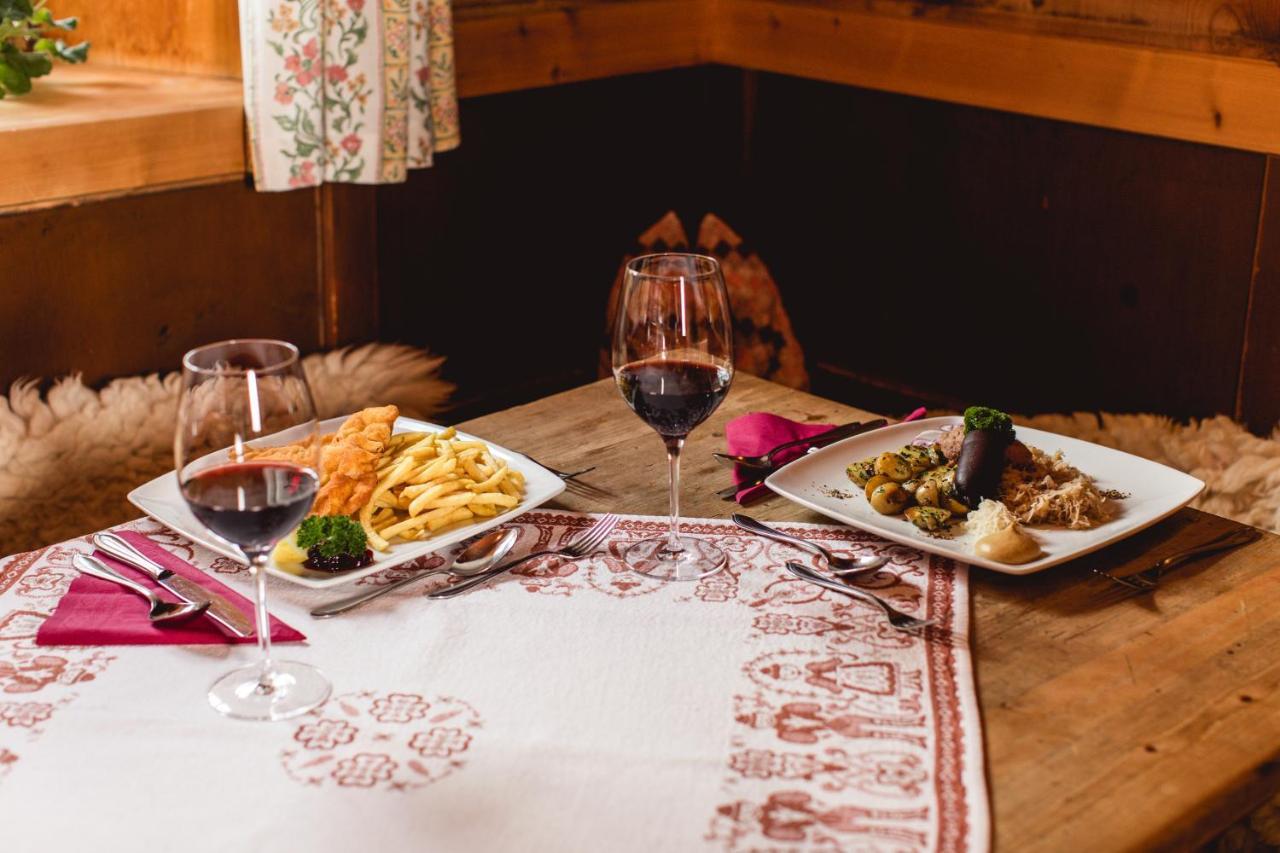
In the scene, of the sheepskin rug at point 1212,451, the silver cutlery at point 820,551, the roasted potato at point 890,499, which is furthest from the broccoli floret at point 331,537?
the sheepskin rug at point 1212,451

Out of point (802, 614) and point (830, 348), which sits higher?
point (802, 614)

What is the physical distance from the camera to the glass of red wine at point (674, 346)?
3.87ft

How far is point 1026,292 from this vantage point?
278cm

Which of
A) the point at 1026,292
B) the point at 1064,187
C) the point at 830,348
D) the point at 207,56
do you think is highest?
the point at 207,56

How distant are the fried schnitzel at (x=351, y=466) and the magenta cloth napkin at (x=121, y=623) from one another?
0.41 ft

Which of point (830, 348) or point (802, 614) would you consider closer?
point (802, 614)

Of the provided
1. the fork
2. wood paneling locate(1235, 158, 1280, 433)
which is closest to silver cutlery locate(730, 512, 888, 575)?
the fork

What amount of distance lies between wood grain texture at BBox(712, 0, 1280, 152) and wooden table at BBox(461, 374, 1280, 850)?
49.0 inches

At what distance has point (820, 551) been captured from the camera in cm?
126

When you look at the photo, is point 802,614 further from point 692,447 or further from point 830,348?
point 830,348

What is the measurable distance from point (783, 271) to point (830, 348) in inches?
8.4

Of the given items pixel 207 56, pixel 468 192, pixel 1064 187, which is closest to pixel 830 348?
pixel 1064 187

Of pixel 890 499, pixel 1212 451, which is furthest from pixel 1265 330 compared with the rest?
pixel 890 499

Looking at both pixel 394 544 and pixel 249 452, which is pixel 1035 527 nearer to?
pixel 394 544
